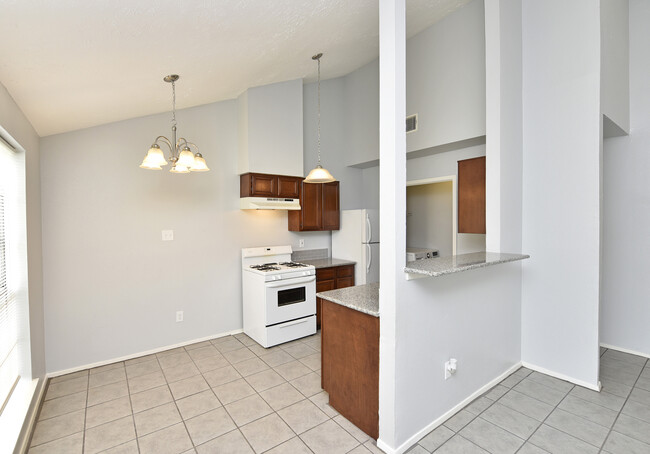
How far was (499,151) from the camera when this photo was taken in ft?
9.30

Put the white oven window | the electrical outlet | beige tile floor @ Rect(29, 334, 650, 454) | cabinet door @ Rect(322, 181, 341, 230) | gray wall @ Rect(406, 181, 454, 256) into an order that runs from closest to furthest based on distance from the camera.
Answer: beige tile floor @ Rect(29, 334, 650, 454), the electrical outlet, the white oven window, cabinet door @ Rect(322, 181, 341, 230), gray wall @ Rect(406, 181, 454, 256)

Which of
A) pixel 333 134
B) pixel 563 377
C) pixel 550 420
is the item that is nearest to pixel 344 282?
pixel 333 134

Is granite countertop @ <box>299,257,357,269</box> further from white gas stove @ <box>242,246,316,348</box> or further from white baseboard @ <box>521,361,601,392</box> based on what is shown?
white baseboard @ <box>521,361,601,392</box>

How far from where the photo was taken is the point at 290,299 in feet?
12.5

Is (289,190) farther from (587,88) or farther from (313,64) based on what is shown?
(587,88)

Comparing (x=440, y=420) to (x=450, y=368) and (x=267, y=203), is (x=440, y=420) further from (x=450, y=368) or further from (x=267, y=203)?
(x=267, y=203)

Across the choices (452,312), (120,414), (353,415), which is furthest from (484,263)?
(120,414)

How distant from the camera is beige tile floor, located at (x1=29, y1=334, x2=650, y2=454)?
80.7 inches

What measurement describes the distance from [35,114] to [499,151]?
381cm

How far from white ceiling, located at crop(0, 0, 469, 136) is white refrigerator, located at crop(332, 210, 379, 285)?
2166 millimetres

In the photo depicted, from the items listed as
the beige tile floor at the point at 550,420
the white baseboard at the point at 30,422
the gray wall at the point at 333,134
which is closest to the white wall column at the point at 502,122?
the beige tile floor at the point at 550,420

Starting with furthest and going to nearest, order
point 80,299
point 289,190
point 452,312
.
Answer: point 289,190 < point 80,299 < point 452,312

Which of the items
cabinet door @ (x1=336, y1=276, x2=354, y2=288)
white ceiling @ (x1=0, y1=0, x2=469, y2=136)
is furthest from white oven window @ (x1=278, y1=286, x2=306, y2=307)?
white ceiling @ (x1=0, y1=0, x2=469, y2=136)

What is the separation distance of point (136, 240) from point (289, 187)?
188 centimetres
